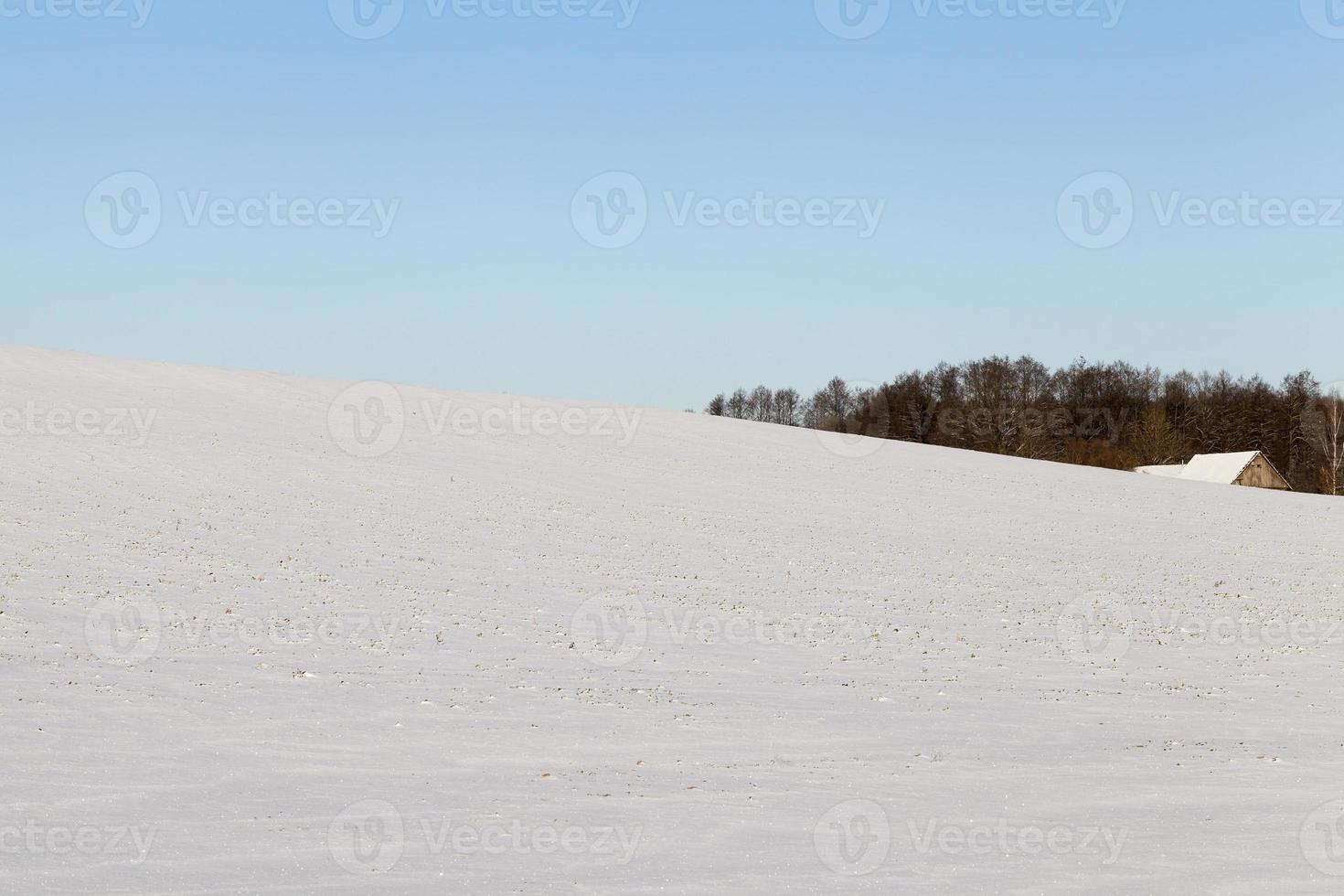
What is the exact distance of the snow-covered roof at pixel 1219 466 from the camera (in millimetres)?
84375

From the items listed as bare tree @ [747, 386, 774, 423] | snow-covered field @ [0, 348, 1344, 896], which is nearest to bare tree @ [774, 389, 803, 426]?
bare tree @ [747, 386, 774, 423]

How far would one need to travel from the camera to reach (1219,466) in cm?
8669

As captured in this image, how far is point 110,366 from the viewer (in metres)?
50.8

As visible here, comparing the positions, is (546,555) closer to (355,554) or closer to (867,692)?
(355,554)

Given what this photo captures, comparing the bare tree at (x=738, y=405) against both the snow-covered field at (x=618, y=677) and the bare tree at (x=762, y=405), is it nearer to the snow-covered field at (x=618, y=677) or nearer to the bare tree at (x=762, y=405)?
the bare tree at (x=762, y=405)

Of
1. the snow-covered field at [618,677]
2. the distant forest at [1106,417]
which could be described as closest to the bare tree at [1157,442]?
the distant forest at [1106,417]

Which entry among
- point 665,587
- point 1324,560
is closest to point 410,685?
point 665,587

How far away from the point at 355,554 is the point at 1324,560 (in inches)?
1137

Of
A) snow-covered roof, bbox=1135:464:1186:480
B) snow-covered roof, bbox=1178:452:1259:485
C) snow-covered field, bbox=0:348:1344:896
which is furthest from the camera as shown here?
snow-covered roof, bbox=1135:464:1186:480

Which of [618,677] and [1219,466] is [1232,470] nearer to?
[1219,466]

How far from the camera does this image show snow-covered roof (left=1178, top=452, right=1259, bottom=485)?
84.4 metres

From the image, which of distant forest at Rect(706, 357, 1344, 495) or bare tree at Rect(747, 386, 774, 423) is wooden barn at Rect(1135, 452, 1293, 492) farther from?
bare tree at Rect(747, 386, 774, 423)

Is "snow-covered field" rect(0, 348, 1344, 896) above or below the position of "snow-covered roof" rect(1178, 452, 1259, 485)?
below

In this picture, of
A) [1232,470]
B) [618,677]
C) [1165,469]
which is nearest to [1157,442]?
[1165,469]
